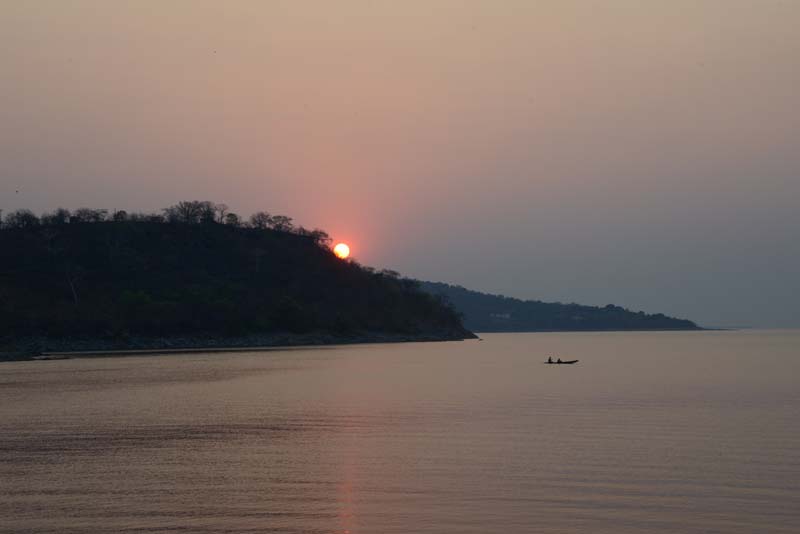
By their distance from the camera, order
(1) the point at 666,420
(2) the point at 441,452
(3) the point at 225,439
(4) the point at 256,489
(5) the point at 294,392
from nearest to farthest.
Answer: (4) the point at 256,489 < (2) the point at 441,452 < (3) the point at 225,439 < (1) the point at 666,420 < (5) the point at 294,392

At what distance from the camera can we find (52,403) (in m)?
65.8

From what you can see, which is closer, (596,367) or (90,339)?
(596,367)

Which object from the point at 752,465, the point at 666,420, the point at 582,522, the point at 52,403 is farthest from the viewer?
the point at 52,403

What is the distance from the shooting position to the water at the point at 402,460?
28.2 metres

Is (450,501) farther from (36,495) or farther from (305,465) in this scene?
(36,495)

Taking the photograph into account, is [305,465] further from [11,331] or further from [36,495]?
[11,331]

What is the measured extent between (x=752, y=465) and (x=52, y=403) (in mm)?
46604

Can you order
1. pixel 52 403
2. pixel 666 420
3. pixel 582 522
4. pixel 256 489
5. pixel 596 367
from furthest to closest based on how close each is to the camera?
pixel 596 367 < pixel 52 403 < pixel 666 420 < pixel 256 489 < pixel 582 522

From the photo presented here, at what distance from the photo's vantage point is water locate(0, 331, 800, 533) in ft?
92.7

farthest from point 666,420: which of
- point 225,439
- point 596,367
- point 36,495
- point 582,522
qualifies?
point 596,367

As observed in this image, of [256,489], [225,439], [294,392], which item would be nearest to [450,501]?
[256,489]

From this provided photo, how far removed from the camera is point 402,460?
129 feet

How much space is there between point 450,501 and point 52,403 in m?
43.1

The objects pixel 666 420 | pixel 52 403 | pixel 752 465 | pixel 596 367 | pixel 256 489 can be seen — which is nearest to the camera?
pixel 256 489
